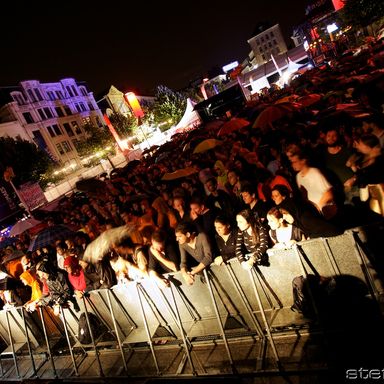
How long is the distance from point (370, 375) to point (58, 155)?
58.9m

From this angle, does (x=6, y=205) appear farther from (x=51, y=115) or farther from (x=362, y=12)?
(x=362, y=12)

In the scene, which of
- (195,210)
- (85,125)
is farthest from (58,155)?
(195,210)

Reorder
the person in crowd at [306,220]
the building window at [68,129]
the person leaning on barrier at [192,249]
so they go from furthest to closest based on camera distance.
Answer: the building window at [68,129] < the person leaning on barrier at [192,249] < the person in crowd at [306,220]

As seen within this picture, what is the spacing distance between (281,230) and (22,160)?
42046 millimetres

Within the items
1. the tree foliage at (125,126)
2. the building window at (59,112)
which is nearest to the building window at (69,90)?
the building window at (59,112)

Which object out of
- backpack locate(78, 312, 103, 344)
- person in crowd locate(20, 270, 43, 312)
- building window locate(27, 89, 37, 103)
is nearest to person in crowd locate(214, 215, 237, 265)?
backpack locate(78, 312, 103, 344)

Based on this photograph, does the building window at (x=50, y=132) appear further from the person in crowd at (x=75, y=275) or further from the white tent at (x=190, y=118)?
the person in crowd at (x=75, y=275)

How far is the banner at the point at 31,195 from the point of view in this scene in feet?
66.4

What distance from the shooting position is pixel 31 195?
2075cm

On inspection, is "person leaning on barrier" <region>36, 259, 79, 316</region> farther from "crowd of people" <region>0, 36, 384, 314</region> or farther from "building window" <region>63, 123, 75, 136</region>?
"building window" <region>63, 123, 75, 136</region>

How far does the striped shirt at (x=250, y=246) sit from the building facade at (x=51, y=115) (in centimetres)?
4693

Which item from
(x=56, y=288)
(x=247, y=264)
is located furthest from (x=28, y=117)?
(x=247, y=264)

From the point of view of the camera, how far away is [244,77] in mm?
45688

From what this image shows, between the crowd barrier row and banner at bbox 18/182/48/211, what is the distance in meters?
14.9
